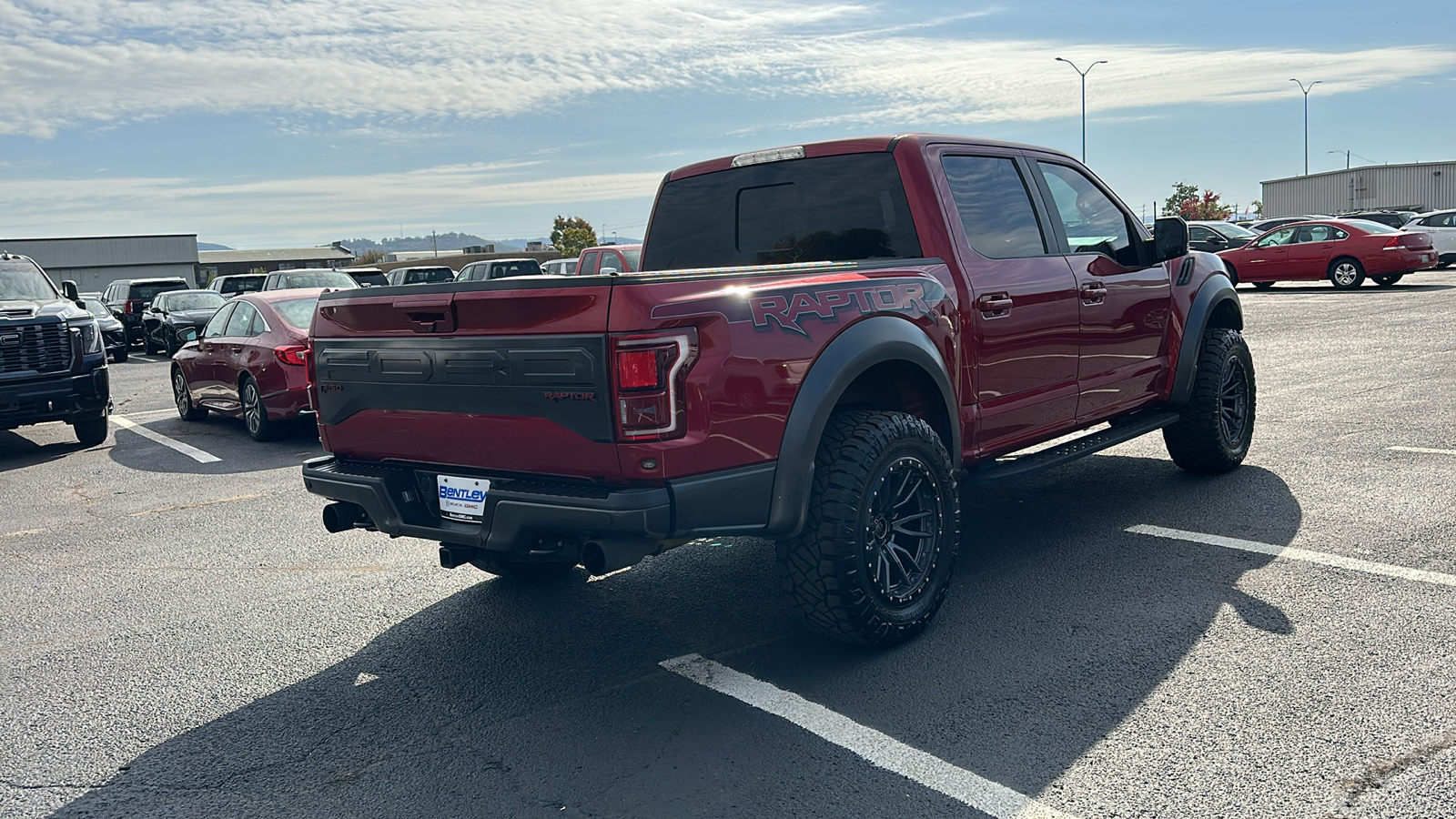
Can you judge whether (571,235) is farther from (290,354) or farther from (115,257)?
(290,354)

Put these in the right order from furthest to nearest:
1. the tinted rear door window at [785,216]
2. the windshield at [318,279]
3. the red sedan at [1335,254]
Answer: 1. the red sedan at [1335,254]
2. the windshield at [318,279]
3. the tinted rear door window at [785,216]

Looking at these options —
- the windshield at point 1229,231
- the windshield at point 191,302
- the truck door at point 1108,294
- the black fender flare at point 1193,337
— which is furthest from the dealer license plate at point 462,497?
the windshield at point 1229,231

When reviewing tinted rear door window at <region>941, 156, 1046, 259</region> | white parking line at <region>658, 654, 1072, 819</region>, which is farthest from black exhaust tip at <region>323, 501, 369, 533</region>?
tinted rear door window at <region>941, 156, 1046, 259</region>

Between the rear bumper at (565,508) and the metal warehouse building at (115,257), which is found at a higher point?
the metal warehouse building at (115,257)

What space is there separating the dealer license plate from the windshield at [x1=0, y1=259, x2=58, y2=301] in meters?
9.42

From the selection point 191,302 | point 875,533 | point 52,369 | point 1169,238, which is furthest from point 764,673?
point 191,302

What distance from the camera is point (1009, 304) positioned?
4957 mm

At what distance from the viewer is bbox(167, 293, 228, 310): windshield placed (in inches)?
902

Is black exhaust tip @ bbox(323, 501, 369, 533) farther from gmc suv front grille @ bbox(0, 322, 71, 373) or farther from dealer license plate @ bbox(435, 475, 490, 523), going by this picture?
gmc suv front grille @ bbox(0, 322, 71, 373)

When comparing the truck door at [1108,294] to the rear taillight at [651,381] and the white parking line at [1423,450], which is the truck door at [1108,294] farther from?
the rear taillight at [651,381]

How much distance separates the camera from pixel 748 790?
126 inches

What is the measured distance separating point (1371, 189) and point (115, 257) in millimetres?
93534

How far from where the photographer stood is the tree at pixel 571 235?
12094cm

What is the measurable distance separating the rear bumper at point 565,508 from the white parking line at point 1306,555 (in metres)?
2.77
